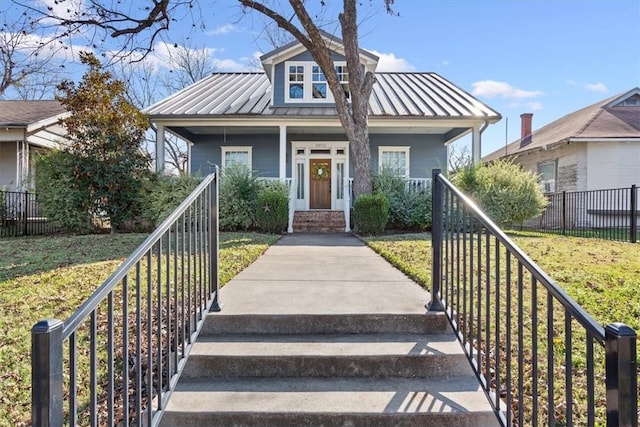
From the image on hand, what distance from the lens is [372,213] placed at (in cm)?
1001

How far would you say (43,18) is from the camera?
9562 mm

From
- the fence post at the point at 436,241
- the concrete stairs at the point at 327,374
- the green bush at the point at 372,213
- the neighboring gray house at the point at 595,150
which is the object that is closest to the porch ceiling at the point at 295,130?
the green bush at the point at 372,213

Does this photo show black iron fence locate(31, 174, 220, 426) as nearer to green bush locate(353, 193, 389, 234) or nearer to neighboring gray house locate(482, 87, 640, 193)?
green bush locate(353, 193, 389, 234)

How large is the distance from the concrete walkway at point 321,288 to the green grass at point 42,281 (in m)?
0.49

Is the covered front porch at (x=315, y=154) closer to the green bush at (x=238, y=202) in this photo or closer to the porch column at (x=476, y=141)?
the porch column at (x=476, y=141)

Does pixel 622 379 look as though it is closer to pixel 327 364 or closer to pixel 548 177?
pixel 327 364

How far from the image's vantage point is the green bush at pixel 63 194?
1103 centimetres

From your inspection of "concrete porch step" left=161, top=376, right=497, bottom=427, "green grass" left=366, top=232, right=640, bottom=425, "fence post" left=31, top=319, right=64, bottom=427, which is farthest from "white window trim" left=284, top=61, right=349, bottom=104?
"fence post" left=31, top=319, right=64, bottom=427

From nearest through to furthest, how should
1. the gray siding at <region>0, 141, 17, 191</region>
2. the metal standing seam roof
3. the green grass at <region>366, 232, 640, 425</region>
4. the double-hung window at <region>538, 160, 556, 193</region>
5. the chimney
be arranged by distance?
the green grass at <region>366, 232, 640, 425</region>, the metal standing seam roof, the gray siding at <region>0, 141, 17, 191</region>, the double-hung window at <region>538, 160, 556, 193</region>, the chimney

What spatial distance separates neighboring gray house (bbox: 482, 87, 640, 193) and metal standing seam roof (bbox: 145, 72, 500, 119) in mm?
5001

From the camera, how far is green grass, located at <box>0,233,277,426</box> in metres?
2.77

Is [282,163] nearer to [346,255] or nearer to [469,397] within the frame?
[346,255]

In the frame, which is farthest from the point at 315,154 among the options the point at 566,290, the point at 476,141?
the point at 566,290

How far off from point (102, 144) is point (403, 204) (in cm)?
835
